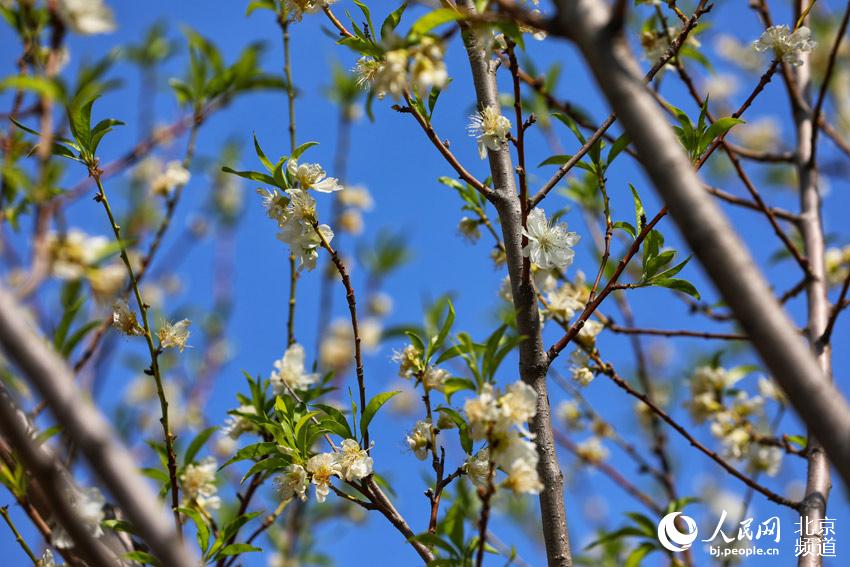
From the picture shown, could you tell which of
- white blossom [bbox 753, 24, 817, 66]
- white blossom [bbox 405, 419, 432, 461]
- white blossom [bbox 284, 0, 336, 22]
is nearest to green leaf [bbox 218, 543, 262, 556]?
white blossom [bbox 405, 419, 432, 461]

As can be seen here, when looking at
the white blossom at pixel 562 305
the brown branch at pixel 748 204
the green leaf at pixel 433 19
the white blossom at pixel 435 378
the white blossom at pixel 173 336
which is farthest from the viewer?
the brown branch at pixel 748 204

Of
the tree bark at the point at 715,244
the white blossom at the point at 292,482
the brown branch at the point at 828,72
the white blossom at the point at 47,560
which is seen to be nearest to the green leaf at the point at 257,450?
the white blossom at the point at 292,482

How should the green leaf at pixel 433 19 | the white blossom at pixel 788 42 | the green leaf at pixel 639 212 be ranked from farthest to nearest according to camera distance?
1. the white blossom at pixel 788 42
2. the green leaf at pixel 639 212
3. the green leaf at pixel 433 19

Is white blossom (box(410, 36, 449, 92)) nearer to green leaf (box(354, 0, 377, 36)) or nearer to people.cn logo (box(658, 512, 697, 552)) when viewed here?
green leaf (box(354, 0, 377, 36))

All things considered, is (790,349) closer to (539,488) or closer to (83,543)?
(539,488)

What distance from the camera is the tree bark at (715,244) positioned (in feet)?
2.23

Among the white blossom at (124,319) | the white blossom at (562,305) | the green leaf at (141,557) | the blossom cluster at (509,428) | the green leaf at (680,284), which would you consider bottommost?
the green leaf at (141,557)

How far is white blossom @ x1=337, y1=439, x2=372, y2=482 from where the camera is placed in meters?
1.29

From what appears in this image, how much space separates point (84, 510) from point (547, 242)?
0.93m

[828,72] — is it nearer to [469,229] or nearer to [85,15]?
[469,229]

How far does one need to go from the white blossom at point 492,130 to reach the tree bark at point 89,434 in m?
0.94

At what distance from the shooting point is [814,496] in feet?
5.52

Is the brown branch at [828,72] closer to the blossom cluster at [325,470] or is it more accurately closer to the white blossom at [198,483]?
the blossom cluster at [325,470]

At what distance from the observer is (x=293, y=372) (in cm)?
171
